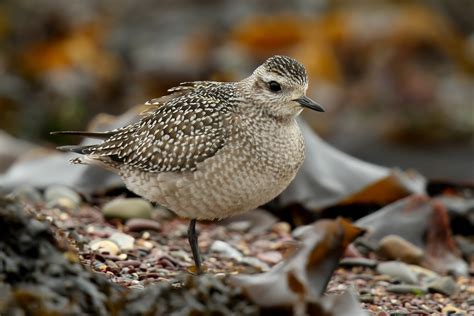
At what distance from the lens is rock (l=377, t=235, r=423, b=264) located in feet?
21.0

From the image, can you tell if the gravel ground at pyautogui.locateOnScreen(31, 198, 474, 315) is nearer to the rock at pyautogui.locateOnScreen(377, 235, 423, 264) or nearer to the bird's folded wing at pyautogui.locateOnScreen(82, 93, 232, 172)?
the rock at pyautogui.locateOnScreen(377, 235, 423, 264)

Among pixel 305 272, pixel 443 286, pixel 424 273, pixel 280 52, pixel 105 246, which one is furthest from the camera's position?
pixel 280 52

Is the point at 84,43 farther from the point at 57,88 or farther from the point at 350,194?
the point at 350,194

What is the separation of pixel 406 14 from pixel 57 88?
194 inches

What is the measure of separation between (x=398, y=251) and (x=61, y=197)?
228cm

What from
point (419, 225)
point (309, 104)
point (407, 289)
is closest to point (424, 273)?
point (407, 289)

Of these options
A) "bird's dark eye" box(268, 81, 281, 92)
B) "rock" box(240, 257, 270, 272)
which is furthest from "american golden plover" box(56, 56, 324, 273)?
"rock" box(240, 257, 270, 272)

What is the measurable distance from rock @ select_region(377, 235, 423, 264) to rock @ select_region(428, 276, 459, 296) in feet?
1.45

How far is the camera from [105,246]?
5.54m

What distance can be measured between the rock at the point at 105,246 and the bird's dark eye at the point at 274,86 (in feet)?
4.09

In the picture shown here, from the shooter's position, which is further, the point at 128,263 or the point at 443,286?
the point at 443,286

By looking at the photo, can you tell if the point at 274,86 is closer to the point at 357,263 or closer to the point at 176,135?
the point at 176,135

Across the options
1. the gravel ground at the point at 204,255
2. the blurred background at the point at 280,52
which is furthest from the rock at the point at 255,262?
the blurred background at the point at 280,52

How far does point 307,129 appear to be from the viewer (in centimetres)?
746
